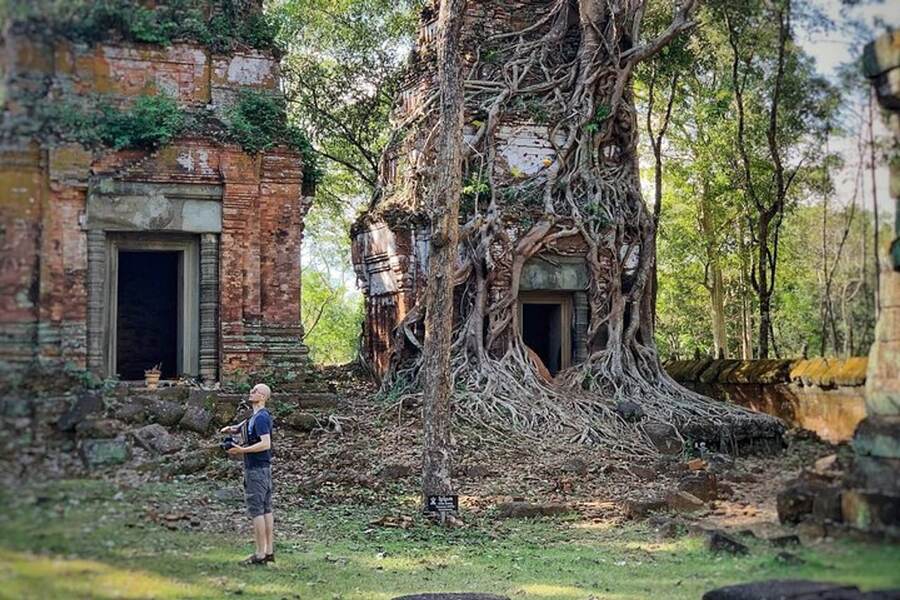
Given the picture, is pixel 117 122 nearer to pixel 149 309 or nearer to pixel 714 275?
pixel 149 309

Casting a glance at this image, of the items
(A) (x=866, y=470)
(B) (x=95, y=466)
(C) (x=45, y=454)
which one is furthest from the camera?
(A) (x=866, y=470)

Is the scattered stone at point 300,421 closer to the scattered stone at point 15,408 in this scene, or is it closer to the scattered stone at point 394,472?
the scattered stone at point 394,472

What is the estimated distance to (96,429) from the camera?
3.57 m

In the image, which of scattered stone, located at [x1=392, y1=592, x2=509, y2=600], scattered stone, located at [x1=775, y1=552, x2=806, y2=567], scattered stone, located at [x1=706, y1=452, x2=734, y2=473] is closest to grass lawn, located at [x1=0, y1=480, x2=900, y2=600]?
scattered stone, located at [x1=775, y1=552, x2=806, y2=567]

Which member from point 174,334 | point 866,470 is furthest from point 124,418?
point 174,334

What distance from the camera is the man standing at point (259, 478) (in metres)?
7.33

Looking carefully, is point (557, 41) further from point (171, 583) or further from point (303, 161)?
point (171, 583)

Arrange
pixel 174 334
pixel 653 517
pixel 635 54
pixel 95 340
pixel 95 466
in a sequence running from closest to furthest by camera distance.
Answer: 1. pixel 95 466
2. pixel 95 340
3. pixel 653 517
4. pixel 174 334
5. pixel 635 54

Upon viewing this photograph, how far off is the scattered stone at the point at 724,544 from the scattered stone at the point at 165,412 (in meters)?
2.88

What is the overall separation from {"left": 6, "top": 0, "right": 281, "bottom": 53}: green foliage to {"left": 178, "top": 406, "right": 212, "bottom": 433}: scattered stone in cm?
240

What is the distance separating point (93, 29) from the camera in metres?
3.69

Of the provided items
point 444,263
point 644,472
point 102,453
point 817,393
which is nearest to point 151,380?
point 102,453

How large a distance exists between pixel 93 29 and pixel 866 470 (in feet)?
10.1

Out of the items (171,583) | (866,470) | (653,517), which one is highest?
(866,470)
